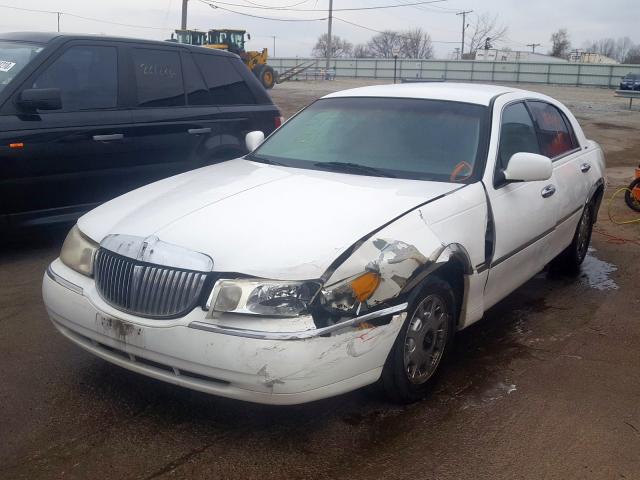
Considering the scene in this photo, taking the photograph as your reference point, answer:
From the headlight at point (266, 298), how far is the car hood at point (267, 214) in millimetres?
44

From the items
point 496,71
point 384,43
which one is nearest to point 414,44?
point 384,43

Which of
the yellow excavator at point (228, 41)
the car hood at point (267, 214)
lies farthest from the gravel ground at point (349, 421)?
the yellow excavator at point (228, 41)

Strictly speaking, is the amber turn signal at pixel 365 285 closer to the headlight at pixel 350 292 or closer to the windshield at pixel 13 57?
the headlight at pixel 350 292

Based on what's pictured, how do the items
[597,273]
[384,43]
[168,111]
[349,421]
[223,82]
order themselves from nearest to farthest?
[349,421] → [597,273] → [168,111] → [223,82] → [384,43]

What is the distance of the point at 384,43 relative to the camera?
95.6m

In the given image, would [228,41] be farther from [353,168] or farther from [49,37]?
[353,168]

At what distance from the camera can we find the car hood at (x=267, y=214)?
3021 mm

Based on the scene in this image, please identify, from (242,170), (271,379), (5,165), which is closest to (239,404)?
(271,379)

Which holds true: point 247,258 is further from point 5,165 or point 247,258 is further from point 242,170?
point 5,165

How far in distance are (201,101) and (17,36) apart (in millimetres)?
1690

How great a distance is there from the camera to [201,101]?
6.70 metres

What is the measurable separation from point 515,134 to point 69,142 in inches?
138

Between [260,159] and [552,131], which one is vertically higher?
[552,131]

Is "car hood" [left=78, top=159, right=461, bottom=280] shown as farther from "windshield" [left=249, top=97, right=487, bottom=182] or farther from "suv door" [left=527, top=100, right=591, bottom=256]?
"suv door" [left=527, top=100, right=591, bottom=256]
